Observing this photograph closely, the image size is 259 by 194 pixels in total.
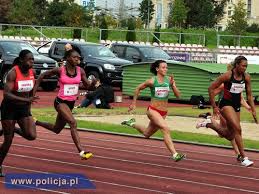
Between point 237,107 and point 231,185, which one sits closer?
point 231,185

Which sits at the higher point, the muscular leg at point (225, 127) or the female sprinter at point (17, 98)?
the female sprinter at point (17, 98)

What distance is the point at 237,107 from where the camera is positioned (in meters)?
13.2

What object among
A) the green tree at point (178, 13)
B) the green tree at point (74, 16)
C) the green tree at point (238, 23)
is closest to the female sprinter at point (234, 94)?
the green tree at point (238, 23)

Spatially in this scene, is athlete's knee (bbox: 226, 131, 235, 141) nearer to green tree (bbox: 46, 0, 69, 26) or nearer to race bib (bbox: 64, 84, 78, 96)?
race bib (bbox: 64, 84, 78, 96)

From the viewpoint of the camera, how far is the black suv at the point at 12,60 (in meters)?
29.8

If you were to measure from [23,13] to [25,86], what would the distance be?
232ft

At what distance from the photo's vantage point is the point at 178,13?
89125mm

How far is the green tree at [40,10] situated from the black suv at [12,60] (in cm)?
5288

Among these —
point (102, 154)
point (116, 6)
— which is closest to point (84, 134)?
point (102, 154)

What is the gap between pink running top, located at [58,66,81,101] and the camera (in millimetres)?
12703

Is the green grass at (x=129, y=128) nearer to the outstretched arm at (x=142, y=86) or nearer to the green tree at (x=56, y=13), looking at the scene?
the outstretched arm at (x=142, y=86)

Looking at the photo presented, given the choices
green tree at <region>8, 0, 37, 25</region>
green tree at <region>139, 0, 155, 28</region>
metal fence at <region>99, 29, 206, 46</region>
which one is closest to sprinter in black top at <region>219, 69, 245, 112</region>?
metal fence at <region>99, 29, 206, 46</region>

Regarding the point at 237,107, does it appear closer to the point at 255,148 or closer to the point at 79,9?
the point at 255,148

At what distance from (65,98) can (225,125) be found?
9.49 ft
